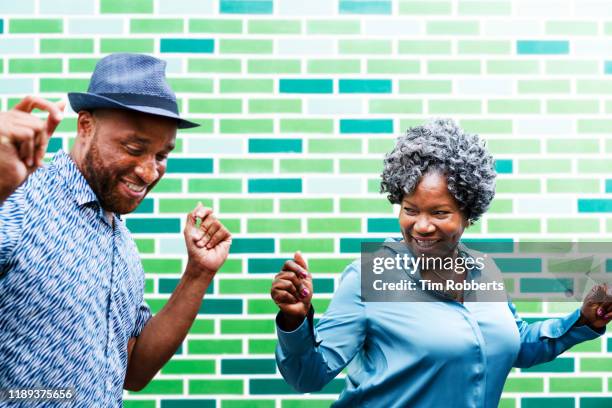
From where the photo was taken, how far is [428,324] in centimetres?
221

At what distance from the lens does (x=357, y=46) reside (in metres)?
2.98

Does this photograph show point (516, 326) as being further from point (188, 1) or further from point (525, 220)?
point (188, 1)

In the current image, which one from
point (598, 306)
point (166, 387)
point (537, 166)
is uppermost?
point (537, 166)

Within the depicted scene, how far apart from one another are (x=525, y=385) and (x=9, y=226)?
2.34 m

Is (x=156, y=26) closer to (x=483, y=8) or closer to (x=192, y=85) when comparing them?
(x=192, y=85)

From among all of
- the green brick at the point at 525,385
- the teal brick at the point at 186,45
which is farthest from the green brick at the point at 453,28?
the green brick at the point at 525,385

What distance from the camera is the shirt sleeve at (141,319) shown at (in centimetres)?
220

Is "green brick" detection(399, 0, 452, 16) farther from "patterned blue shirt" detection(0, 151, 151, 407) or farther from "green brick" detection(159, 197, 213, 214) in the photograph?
"patterned blue shirt" detection(0, 151, 151, 407)

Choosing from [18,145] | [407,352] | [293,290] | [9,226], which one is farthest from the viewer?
[407,352]

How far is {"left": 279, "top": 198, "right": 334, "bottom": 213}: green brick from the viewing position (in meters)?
2.97

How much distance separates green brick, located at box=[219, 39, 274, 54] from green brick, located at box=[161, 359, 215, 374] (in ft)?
4.57

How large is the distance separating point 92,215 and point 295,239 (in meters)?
1.18

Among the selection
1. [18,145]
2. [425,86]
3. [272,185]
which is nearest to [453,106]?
[425,86]

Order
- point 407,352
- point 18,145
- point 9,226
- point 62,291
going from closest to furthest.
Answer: point 18,145
point 9,226
point 62,291
point 407,352
